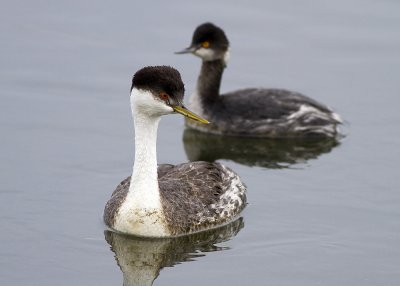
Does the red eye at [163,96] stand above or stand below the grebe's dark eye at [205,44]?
below

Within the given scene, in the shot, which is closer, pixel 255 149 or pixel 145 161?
pixel 145 161

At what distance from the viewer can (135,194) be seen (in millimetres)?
12375

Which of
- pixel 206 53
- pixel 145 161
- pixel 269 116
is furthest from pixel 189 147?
pixel 145 161

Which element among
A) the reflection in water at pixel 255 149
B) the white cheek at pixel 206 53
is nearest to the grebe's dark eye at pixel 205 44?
the white cheek at pixel 206 53

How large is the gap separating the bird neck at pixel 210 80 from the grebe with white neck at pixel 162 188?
3.61 m

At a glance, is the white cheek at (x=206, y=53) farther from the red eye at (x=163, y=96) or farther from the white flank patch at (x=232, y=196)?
the red eye at (x=163, y=96)

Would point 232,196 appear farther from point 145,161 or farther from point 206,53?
point 206,53

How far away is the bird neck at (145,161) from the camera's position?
40.0 ft

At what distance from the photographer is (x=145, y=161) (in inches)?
484

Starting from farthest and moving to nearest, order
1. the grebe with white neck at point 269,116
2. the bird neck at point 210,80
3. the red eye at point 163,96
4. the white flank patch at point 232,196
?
the bird neck at point 210,80, the grebe with white neck at point 269,116, the white flank patch at point 232,196, the red eye at point 163,96

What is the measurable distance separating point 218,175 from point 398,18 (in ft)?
25.1

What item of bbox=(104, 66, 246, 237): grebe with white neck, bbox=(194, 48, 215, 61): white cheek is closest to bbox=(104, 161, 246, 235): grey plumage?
bbox=(104, 66, 246, 237): grebe with white neck

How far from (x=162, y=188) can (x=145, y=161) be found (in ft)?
2.06

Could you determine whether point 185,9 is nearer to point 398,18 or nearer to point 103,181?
point 398,18
